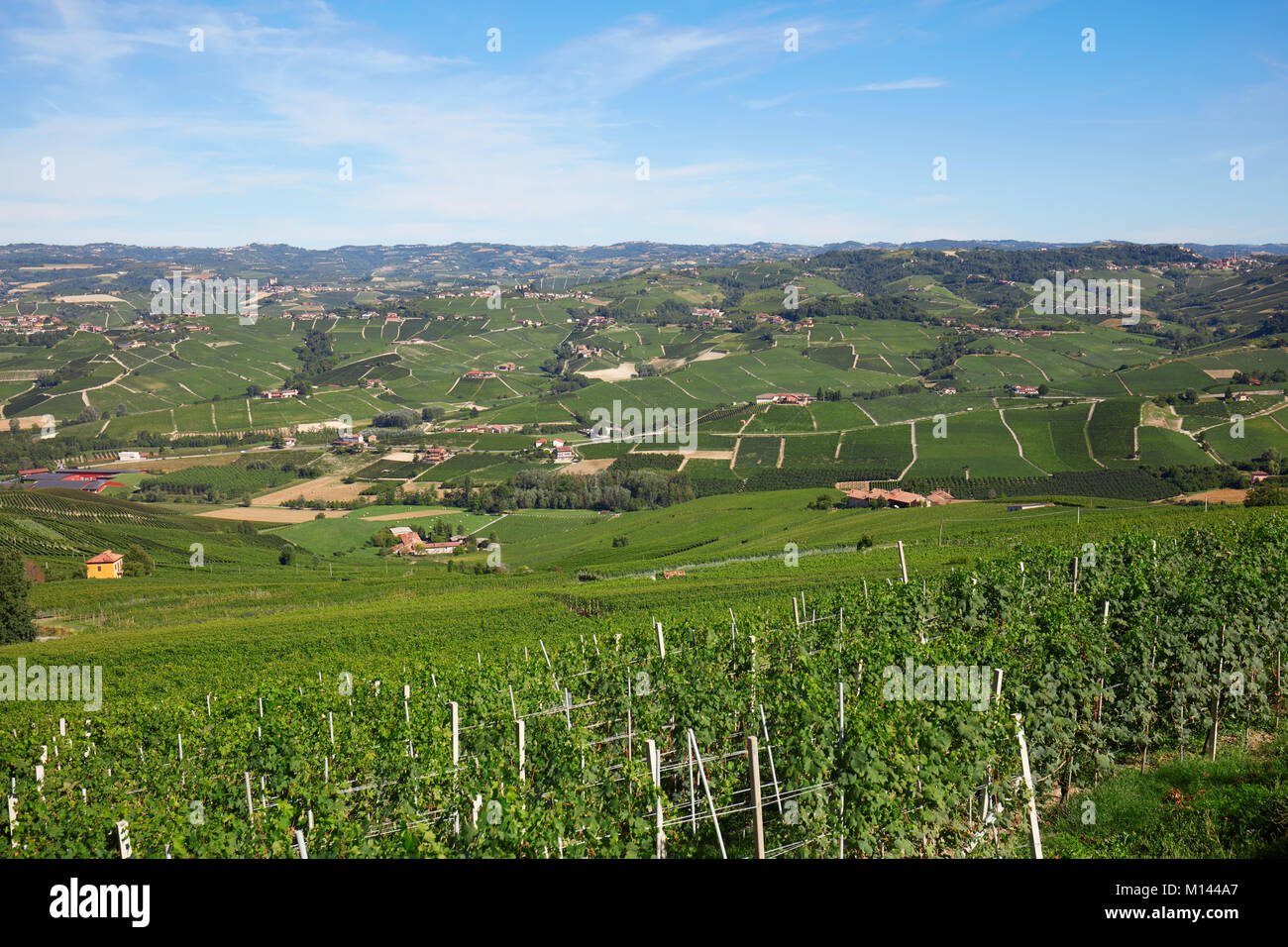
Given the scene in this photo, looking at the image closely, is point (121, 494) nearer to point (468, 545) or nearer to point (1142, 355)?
point (468, 545)

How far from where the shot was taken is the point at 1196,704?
1647cm

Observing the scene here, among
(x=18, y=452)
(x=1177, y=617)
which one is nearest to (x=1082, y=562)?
(x=1177, y=617)

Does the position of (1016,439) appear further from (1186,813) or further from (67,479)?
(67,479)

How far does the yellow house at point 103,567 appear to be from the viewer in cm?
6944

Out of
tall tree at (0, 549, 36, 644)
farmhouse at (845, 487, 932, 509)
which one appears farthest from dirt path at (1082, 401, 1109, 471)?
tall tree at (0, 549, 36, 644)

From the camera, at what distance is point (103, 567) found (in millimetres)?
70000

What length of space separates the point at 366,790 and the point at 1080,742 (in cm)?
1393

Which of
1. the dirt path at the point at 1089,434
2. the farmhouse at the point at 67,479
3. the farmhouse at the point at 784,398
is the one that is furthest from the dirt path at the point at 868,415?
the farmhouse at the point at 67,479

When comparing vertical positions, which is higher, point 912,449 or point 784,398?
point 784,398

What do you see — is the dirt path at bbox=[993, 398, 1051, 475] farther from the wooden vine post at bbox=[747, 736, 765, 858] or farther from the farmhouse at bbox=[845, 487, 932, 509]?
the wooden vine post at bbox=[747, 736, 765, 858]

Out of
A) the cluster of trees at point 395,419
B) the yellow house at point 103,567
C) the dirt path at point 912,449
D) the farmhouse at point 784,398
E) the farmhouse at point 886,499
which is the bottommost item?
the yellow house at point 103,567

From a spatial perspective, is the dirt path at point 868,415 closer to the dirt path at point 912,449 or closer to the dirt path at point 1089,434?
the dirt path at point 912,449

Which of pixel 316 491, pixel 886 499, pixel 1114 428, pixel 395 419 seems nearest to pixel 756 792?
pixel 886 499
